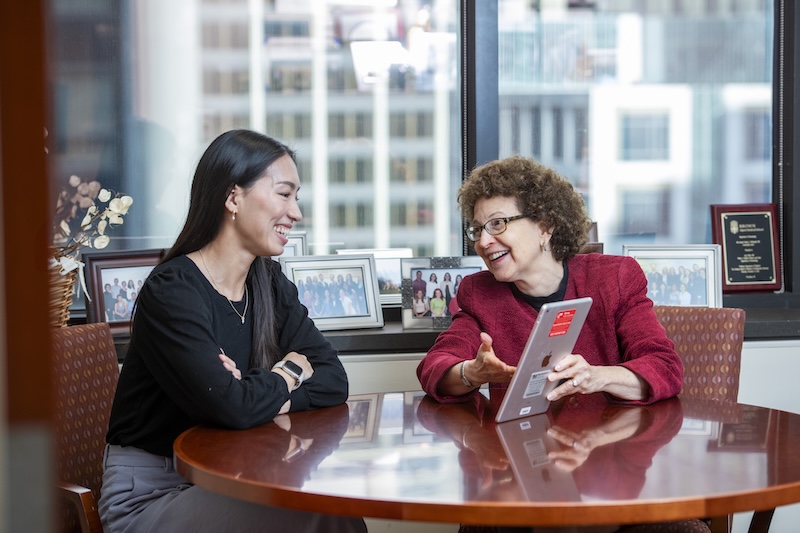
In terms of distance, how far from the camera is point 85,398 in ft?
7.04

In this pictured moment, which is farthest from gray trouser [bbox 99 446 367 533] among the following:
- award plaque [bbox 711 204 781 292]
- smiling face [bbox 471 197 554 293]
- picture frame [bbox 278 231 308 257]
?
award plaque [bbox 711 204 781 292]

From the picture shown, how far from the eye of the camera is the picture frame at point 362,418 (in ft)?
5.60

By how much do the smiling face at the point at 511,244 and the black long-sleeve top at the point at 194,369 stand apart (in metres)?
0.44

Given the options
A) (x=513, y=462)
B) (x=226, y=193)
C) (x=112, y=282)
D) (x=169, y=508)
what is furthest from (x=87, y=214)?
(x=513, y=462)

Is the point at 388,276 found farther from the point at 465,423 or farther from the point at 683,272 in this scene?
the point at 465,423

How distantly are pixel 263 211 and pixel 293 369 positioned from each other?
36cm

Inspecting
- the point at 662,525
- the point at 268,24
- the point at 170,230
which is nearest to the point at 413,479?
the point at 662,525

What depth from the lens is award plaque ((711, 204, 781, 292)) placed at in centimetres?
322

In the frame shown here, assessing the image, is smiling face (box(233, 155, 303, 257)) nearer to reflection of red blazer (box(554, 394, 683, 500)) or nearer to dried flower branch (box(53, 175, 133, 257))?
reflection of red blazer (box(554, 394, 683, 500))

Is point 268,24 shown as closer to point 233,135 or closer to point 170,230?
point 170,230

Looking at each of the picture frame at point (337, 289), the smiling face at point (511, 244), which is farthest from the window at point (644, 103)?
the smiling face at point (511, 244)

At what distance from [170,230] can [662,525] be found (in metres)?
1.84

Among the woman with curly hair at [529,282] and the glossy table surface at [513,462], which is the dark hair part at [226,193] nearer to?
the glossy table surface at [513,462]

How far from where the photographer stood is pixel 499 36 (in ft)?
10.5
